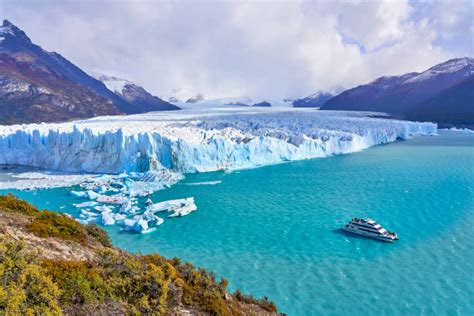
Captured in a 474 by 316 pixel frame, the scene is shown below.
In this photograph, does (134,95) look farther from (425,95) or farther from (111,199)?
(111,199)

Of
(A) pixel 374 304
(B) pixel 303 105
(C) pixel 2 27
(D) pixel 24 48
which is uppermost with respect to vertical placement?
(C) pixel 2 27

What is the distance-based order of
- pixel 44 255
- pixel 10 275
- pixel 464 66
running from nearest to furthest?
pixel 10 275 < pixel 44 255 < pixel 464 66

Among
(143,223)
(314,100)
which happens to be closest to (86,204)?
(143,223)

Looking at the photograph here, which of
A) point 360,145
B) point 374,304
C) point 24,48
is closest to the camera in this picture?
point 374,304

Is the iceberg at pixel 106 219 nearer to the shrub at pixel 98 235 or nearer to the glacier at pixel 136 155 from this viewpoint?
the glacier at pixel 136 155

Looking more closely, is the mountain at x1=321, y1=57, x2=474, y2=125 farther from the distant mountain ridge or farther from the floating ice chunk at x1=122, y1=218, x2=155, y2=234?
the floating ice chunk at x1=122, y1=218, x2=155, y2=234

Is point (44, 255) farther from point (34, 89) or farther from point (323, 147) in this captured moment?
point (34, 89)

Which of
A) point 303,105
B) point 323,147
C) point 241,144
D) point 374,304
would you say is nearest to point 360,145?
point 323,147
